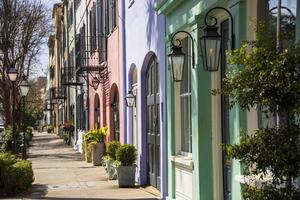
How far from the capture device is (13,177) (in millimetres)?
14031

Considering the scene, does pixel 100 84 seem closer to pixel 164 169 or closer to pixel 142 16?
pixel 142 16

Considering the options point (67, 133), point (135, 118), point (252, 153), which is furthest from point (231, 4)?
point (67, 133)

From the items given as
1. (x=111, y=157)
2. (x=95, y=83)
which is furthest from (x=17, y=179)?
(x=95, y=83)

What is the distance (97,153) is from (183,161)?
12.6m

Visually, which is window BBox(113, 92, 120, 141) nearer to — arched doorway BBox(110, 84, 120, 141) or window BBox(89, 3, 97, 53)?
arched doorway BBox(110, 84, 120, 141)

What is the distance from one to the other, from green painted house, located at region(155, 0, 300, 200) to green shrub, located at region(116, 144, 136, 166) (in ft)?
10.8

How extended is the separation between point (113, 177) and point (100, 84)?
316 inches

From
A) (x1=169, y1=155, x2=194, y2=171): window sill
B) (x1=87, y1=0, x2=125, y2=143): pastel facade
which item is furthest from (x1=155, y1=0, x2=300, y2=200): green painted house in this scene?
(x1=87, y1=0, x2=125, y2=143): pastel facade

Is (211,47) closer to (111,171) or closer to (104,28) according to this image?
(111,171)

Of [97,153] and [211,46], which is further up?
[211,46]

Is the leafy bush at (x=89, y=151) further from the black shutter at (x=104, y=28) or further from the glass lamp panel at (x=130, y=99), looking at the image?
the glass lamp panel at (x=130, y=99)

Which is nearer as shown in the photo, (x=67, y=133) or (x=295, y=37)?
(x=295, y=37)

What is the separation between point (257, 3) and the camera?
7.09 meters

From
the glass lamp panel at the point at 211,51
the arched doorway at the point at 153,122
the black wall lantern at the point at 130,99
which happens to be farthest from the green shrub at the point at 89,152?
the glass lamp panel at the point at 211,51
